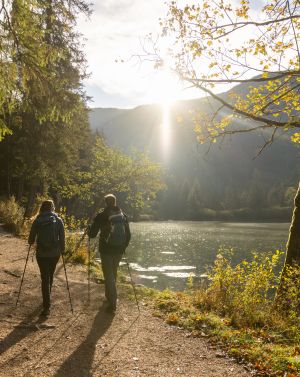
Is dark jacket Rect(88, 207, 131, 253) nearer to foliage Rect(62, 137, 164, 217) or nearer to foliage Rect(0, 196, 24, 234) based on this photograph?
foliage Rect(0, 196, 24, 234)

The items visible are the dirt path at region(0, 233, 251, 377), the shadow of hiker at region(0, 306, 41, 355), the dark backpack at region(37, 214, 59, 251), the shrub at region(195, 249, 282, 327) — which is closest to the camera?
the dirt path at region(0, 233, 251, 377)

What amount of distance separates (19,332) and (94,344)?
1364mm

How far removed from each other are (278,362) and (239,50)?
6.37m

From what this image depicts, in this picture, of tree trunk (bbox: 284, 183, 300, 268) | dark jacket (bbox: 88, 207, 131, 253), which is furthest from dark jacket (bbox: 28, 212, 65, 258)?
tree trunk (bbox: 284, 183, 300, 268)

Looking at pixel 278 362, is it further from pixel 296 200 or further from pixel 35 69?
pixel 35 69

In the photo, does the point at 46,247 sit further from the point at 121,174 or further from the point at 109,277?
the point at 121,174

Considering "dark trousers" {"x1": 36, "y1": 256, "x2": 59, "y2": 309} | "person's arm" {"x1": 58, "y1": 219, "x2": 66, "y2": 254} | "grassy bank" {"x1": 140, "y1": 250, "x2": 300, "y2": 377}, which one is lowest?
"grassy bank" {"x1": 140, "y1": 250, "x2": 300, "y2": 377}

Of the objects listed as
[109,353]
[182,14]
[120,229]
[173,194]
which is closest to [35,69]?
[182,14]

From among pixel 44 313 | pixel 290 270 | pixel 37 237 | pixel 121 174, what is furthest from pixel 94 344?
pixel 121 174

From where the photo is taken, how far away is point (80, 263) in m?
15.8

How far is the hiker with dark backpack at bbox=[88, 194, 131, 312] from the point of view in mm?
8688

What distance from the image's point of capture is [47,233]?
7.83 m

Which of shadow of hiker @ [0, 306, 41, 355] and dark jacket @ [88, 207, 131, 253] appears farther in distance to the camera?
dark jacket @ [88, 207, 131, 253]

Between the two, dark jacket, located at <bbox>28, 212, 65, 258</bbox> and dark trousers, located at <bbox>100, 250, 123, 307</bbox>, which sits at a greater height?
dark jacket, located at <bbox>28, 212, 65, 258</bbox>
